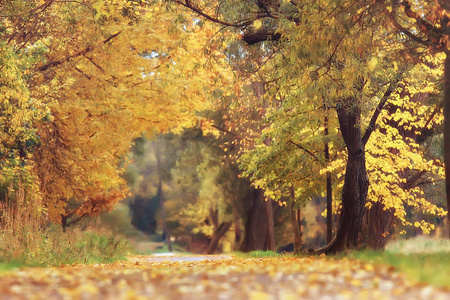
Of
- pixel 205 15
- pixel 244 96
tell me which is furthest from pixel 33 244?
pixel 244 96

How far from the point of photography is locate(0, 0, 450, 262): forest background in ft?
34.6

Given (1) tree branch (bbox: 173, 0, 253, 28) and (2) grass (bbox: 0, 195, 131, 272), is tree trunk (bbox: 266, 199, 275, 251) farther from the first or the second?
(1) tree branch (bbox: 173, 0, 253, 28)

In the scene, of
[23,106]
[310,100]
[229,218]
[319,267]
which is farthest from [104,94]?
[229,218]

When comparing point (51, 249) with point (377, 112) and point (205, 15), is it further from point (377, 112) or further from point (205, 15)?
point (377, 112)

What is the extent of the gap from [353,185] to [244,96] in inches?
214

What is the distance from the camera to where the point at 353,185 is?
43.2ft

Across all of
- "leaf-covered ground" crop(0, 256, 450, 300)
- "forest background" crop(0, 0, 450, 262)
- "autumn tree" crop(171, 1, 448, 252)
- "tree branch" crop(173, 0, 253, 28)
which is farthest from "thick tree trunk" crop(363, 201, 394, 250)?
"leaf-covered ground" crop(0, 256, 450, 300)

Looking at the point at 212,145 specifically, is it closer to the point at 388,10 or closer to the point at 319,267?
the point at 388,10

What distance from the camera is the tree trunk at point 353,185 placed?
13148mm

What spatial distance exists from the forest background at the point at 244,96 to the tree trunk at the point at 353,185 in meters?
0.03

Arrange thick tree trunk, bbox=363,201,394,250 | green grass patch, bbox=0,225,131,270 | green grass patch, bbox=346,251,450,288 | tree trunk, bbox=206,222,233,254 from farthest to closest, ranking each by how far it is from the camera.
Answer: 1. tree trunk, bbox=206,222,233,254
2. thick tree trunk, bbox=363,201,394,250
3. green grass patch, bbox=0,225,131,270
4. green grass patch, bbox=346,251,450,288

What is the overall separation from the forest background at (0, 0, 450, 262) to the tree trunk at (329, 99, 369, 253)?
32mm

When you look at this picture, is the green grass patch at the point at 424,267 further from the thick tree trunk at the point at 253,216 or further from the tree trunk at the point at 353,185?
the thick tree trunk at the point at 253,216

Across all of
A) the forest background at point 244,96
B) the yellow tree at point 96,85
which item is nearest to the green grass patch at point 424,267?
the forest background at point 244,96
